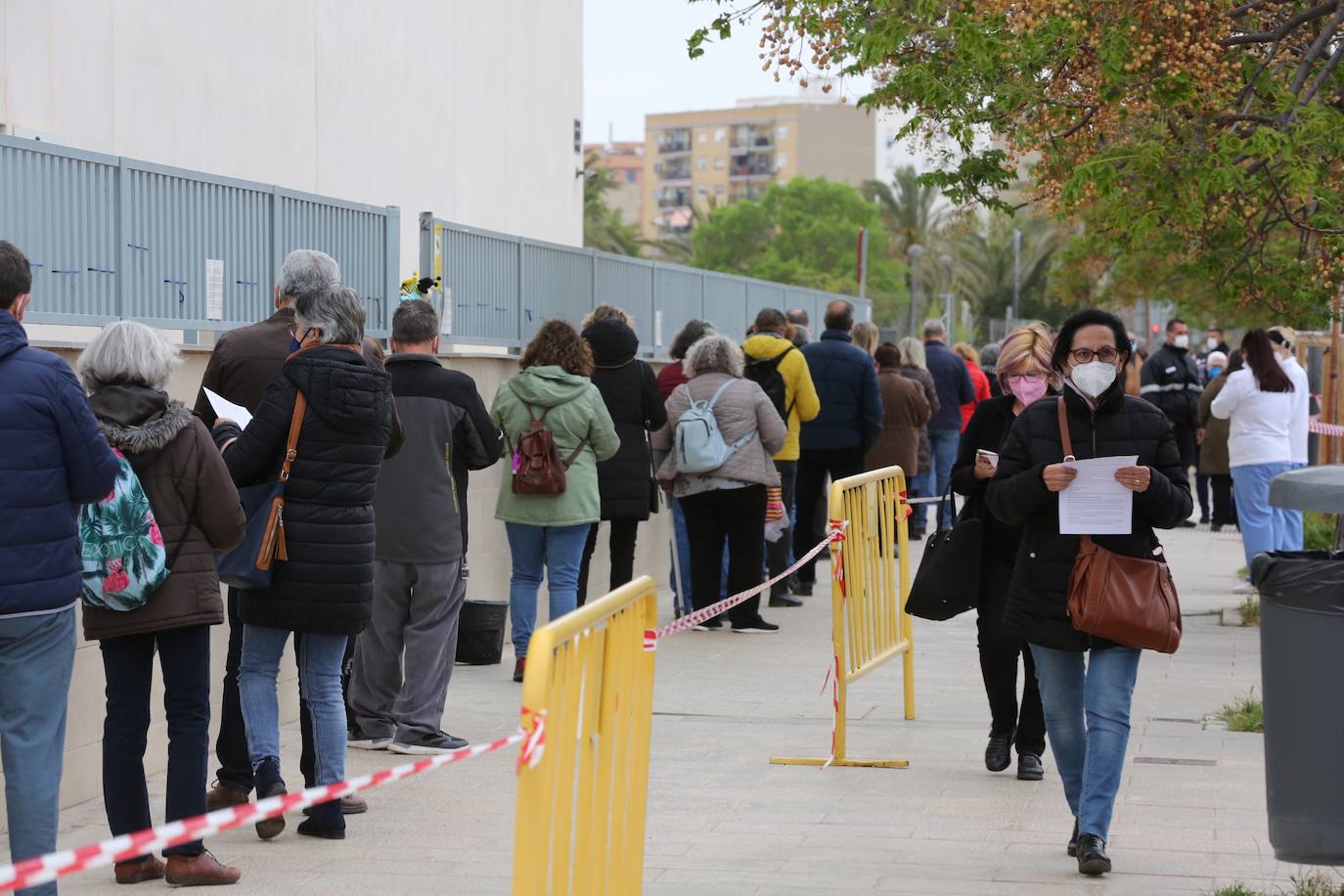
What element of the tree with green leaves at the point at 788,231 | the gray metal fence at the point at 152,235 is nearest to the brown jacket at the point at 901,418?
the gray metal fence at the point at 152,235

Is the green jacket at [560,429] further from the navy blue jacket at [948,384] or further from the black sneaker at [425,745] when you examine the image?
the navy blue jacket at [948,384]

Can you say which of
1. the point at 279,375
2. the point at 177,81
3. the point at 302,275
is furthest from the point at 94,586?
the point at 177,81

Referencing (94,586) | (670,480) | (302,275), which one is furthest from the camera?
(670,480)

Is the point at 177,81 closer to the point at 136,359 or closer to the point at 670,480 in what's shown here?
the point at 670,480

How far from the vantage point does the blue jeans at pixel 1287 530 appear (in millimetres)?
13539

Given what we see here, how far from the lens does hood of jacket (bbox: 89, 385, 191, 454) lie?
551 cm

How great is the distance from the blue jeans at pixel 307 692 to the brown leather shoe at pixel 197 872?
609 millimetres

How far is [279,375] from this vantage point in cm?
625

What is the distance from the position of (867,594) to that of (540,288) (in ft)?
15.6

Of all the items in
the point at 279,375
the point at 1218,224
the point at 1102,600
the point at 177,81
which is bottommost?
the point at 1102,600

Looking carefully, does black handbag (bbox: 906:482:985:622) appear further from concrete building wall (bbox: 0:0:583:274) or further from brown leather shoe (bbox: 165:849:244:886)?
concrete building wall (bbox: 0:0:583:274)

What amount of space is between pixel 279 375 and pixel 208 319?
206 cm

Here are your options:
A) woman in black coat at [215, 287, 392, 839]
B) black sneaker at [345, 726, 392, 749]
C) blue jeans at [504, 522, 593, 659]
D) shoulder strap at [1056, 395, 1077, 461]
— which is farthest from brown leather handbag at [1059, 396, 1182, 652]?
blue jeans at [504, 522, 593, 659]

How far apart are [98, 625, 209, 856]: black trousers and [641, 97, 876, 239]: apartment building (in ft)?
449
